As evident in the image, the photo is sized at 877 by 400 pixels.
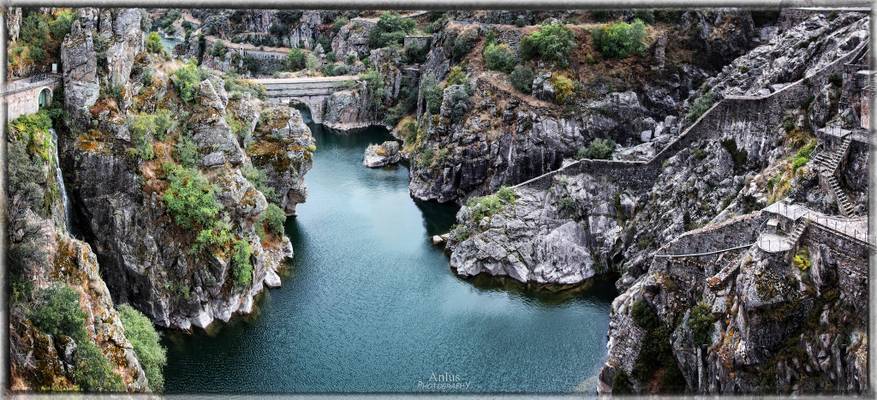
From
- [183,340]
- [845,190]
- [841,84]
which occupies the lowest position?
[183,340]

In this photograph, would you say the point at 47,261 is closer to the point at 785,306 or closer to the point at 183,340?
the point at 183,340

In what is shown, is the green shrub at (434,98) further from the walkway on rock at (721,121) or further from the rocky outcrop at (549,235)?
the rocky outcrop at (549,235)

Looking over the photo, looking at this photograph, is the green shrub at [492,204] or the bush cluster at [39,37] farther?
the green shrub at [492,204]

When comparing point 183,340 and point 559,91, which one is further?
point 559,91

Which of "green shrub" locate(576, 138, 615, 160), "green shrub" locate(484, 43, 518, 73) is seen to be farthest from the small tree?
"green shrub" locate(576, 138, 615, 160)

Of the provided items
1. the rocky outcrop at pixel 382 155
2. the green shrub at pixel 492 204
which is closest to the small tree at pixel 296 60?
the rocky outcrop at pixel 382 155

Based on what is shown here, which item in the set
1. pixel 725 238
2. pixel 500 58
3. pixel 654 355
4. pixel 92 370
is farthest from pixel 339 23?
pixel 92 370

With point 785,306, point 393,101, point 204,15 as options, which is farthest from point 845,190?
point 204,15
